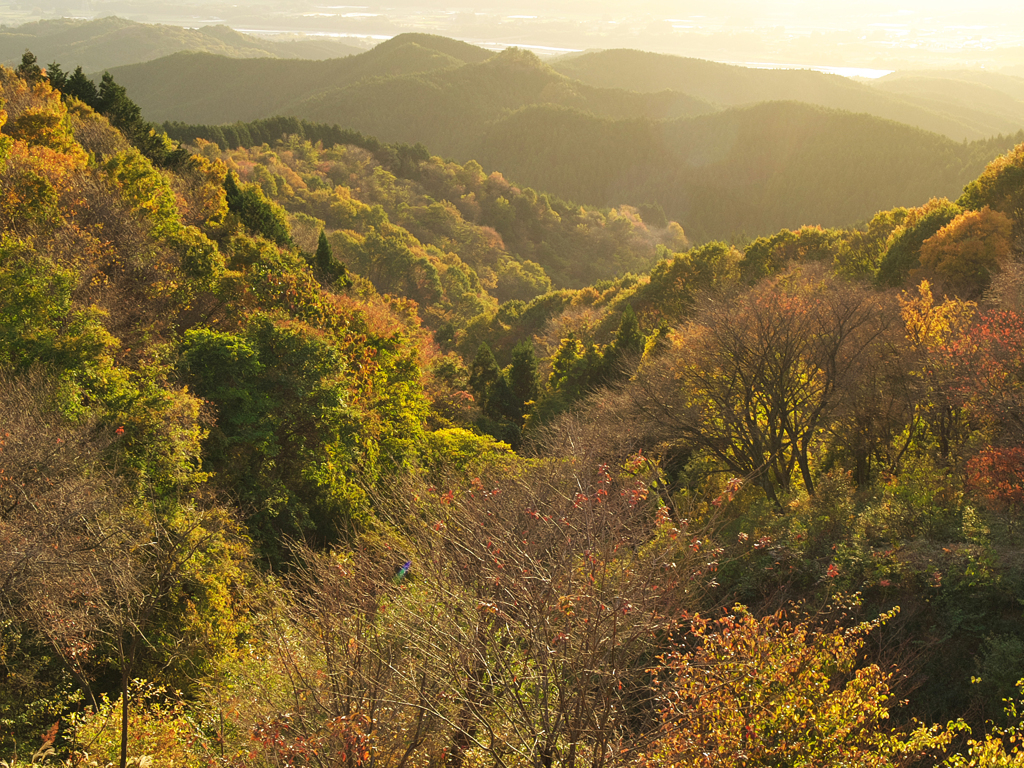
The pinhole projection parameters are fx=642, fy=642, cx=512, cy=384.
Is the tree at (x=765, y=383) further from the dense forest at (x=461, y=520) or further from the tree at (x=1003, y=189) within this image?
the tree at (x=1003, y=189)

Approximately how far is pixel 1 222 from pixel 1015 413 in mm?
25565

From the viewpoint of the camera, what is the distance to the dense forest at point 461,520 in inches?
299

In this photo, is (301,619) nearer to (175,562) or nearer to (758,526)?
(175,562)

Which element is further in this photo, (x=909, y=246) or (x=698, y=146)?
(x=698, y=146)

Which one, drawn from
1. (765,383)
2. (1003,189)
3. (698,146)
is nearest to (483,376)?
(765,383)

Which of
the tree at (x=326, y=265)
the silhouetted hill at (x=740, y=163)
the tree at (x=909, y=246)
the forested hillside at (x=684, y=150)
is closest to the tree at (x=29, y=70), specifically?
the tree at (x=326, y=265)

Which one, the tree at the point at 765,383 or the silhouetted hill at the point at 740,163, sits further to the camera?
the silhouetted hill at the point at 740,163

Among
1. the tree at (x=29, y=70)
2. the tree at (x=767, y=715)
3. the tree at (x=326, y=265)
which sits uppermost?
the tree at (x=29, y=70)

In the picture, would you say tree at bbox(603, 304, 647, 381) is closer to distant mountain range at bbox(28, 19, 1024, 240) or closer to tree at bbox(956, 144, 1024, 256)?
tree at bbox(956, 144, 1024, 256)

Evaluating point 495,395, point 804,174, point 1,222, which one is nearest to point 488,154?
point 804,174

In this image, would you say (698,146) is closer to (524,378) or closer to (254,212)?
(524,378)

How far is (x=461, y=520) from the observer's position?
1287 cm

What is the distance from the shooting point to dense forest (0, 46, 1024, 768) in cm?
759

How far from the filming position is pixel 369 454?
64.2 ft
